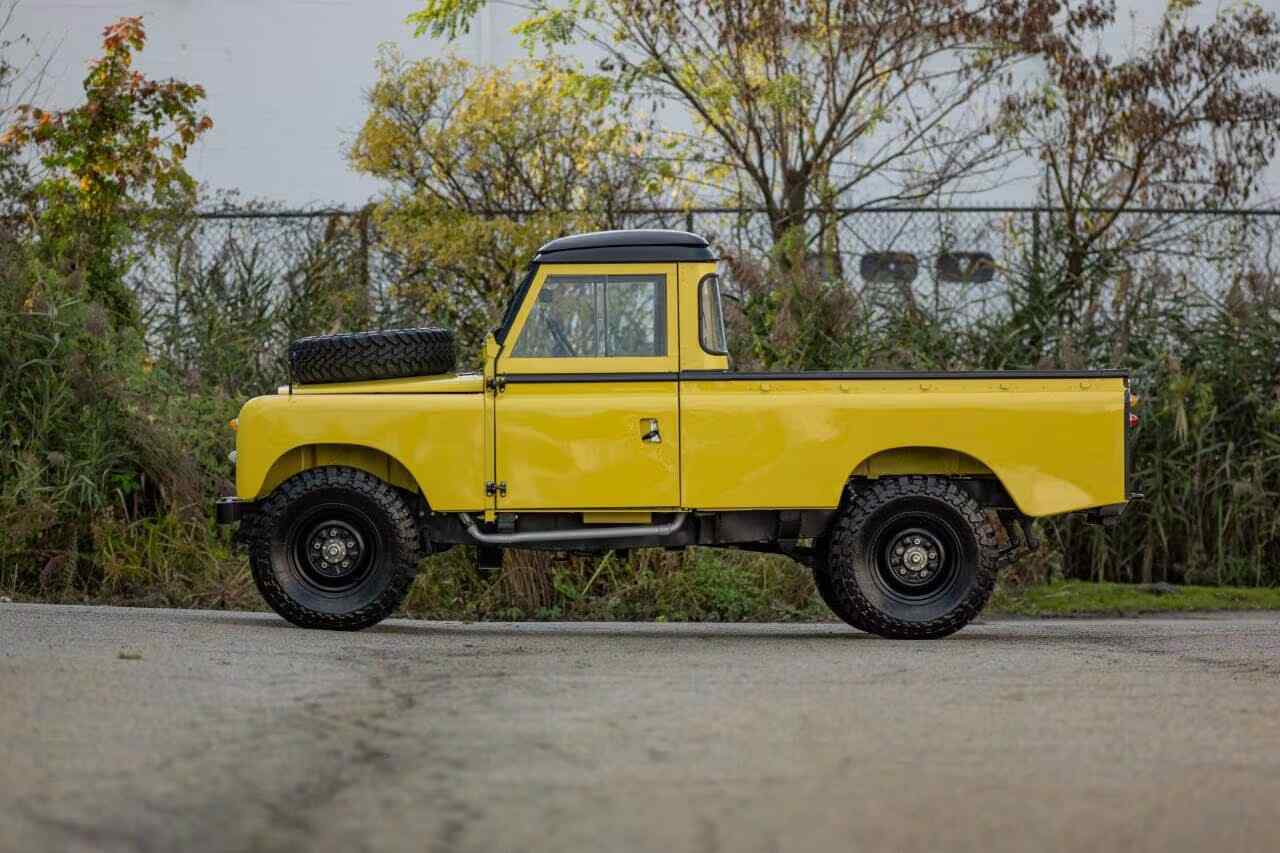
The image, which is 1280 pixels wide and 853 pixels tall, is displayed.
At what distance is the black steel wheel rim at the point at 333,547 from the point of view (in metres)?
9.88

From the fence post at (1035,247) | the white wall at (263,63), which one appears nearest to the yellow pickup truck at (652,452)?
the fence post at (1035,247)

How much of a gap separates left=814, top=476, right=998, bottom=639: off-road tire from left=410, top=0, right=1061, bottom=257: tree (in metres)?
5.59

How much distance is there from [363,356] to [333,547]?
1.00 meters

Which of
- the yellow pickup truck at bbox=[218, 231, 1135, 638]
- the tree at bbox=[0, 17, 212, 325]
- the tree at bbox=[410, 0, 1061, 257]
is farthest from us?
the tree at bbox=[410, 0, 1061, 257]

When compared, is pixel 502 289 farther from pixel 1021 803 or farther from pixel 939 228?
pixel 1021 803

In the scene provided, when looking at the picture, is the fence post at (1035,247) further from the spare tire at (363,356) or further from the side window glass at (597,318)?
the spare tire at (363,356)

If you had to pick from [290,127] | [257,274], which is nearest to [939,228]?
[257,274]

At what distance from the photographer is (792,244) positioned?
15.4m

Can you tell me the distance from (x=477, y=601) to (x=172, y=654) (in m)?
4.42

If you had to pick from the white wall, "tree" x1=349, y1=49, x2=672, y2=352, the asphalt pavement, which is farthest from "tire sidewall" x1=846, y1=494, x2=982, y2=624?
the white wall

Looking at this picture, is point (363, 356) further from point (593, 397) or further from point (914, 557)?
point (914, 557)

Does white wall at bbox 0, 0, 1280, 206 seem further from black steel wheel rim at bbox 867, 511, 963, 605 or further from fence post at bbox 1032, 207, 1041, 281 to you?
black steel wheel rim at bbox 867, 511, 963, 605

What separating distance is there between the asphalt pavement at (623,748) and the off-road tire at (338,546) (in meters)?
1.03

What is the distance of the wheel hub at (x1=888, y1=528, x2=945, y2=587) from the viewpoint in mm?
9773
